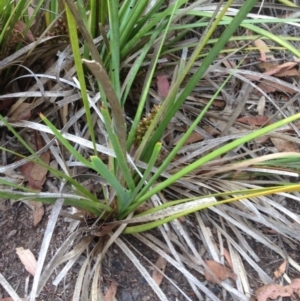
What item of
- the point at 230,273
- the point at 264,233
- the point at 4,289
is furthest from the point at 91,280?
the point at 264,233

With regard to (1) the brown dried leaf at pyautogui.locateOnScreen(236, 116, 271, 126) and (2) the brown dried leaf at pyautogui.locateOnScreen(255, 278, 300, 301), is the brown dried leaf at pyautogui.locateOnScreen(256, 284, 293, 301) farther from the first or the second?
(1) the brown dried leaf at pyautogui.locateOnScreen(236, 116, 271, 126)

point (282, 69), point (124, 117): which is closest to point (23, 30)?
point (124, 117)

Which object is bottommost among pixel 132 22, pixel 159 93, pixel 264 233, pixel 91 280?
pixel 264 233

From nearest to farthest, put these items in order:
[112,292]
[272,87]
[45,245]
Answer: [45,245] < [112,292] < [272,87]

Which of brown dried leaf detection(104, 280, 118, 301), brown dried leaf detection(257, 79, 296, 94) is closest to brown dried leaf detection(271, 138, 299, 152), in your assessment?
brown dried leaf detection(257, 79, 296, 94)

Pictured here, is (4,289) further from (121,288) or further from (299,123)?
(299,123)

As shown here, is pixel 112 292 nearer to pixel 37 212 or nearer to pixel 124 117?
pixel 37 212

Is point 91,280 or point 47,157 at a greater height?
point 47,157
